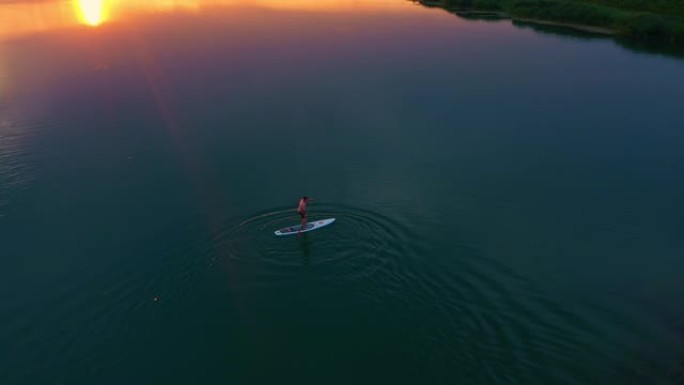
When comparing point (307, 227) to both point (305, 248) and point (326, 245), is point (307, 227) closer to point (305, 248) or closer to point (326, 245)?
point (305, 248)

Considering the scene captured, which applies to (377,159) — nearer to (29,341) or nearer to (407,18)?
(29,341)

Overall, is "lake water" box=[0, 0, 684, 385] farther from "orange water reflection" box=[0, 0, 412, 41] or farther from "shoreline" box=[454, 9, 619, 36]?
"orange water reflection" box=[0, 0, 412, 41]

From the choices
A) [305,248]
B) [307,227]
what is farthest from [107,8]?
[305,248]

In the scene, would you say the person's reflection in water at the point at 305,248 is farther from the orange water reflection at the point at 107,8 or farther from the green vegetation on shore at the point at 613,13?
the orange water reflection at the point at 107,8

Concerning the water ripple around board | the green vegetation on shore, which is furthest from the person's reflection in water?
the green vegetation on shore

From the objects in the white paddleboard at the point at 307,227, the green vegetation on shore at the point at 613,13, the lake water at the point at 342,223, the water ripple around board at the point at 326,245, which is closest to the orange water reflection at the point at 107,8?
the green vegetation on shore at the point at 613,13

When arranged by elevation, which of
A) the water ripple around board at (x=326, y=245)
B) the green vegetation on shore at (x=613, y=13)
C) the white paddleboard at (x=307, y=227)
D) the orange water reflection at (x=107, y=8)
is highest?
the orange water reflection at (x=107, y=8)
